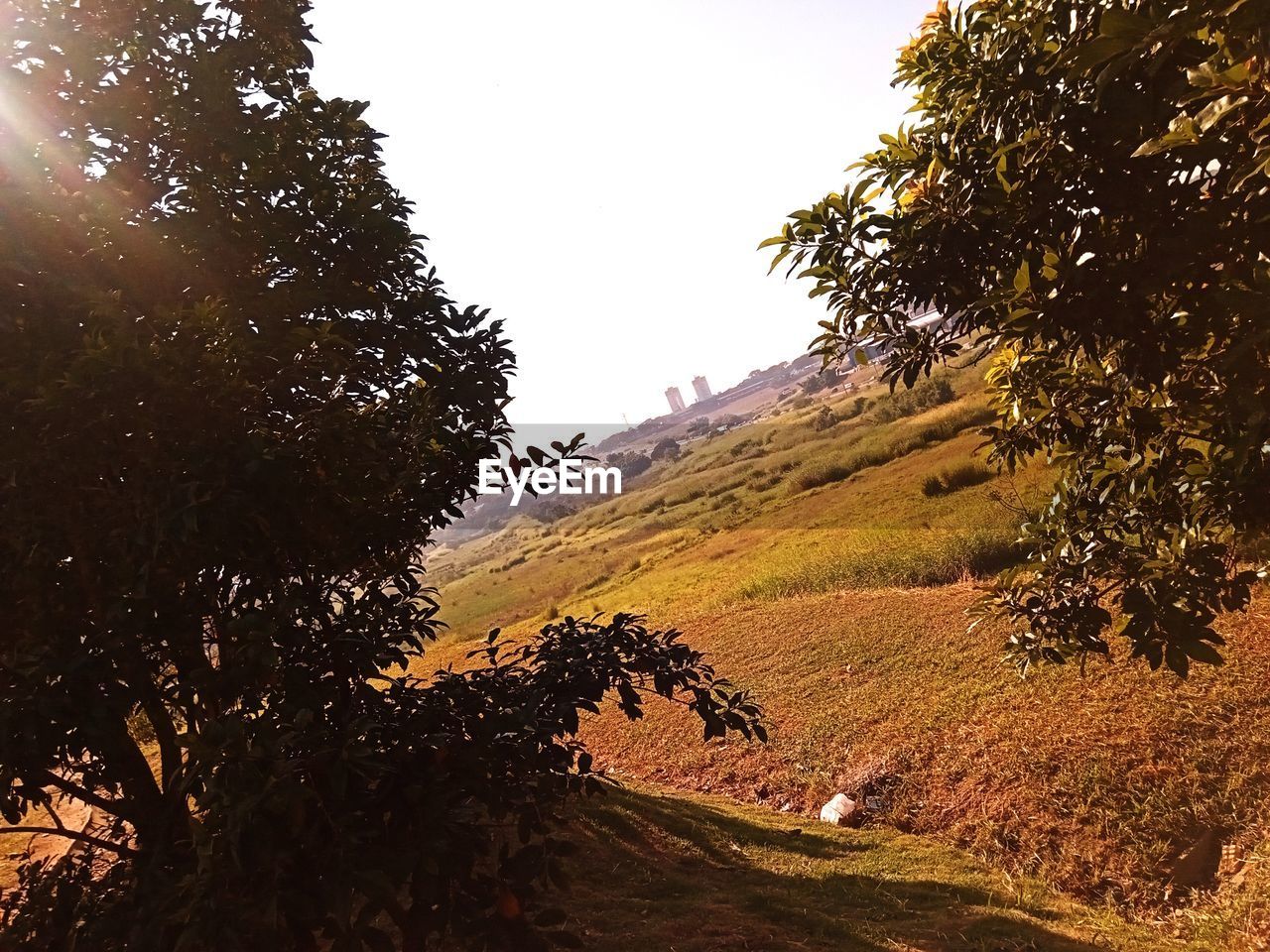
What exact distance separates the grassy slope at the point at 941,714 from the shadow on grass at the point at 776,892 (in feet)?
2.62

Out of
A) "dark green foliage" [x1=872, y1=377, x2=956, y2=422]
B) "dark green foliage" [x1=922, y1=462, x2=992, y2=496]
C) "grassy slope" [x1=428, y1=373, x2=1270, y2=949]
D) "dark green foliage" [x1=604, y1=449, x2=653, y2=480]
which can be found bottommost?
"grassy slope" [x1=428, y1=373, x2=1270, y2=949]

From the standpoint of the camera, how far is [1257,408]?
7.17ft

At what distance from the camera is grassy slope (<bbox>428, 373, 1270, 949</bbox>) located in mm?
6227

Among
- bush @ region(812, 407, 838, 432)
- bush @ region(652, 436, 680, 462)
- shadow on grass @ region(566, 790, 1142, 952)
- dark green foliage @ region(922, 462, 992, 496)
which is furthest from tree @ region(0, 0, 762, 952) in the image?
bush @ region(652, 436, 680, 462)

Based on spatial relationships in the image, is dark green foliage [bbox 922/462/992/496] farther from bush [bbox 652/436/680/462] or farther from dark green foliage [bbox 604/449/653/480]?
dark green foliage [bbox 604/449/653/480]

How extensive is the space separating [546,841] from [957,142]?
3416 mm

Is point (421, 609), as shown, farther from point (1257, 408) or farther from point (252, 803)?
point (1257, 408)

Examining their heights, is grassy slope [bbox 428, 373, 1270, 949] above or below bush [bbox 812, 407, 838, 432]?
below

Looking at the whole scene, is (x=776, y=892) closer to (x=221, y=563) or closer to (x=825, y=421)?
(x=221, y=563)

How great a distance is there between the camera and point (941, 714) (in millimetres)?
8953

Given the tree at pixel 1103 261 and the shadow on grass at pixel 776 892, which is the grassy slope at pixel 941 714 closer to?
the shadow on grass at pixel 776 892

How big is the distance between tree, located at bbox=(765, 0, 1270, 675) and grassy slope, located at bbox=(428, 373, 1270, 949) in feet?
12.2

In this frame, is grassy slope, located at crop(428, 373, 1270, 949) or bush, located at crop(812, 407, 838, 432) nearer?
grassy slope, located at crop(428, 373, 1270, 949)

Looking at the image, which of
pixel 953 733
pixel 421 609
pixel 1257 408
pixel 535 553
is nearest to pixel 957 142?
pixel 1257 408
